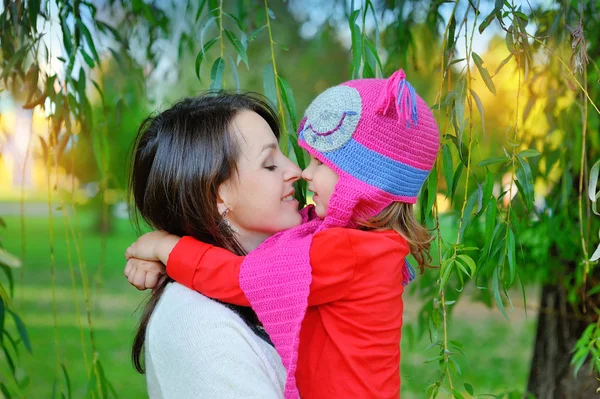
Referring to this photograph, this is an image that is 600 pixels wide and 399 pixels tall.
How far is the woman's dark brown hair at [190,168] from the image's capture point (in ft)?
5.10

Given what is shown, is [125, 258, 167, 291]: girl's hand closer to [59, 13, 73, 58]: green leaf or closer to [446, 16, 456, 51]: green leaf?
[59, 13, 73, 58]: green leaf

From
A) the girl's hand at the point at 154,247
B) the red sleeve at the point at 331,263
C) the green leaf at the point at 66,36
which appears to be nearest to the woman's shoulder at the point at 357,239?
the red sleeve at the point at 331,263

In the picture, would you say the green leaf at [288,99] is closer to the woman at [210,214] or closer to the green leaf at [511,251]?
the woman at [210,214]

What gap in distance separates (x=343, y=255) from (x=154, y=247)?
420 mm

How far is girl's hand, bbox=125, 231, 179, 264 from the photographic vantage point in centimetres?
156

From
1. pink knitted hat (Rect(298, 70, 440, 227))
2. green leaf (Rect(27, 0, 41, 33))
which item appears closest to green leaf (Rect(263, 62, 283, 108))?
pink knitted hat (Rect(298, 70, 440, 227))

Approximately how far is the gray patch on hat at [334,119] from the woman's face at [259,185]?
0.29 ft

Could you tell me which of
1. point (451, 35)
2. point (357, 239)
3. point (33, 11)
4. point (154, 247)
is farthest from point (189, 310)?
point (33, 11)

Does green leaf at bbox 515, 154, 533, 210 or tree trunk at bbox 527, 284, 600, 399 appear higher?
→ green leaf at bbox 515, 154, 533, 210

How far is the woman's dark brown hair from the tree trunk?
1.54 metres

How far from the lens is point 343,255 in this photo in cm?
145

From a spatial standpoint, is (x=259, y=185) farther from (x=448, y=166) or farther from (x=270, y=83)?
(x=448, y=166)

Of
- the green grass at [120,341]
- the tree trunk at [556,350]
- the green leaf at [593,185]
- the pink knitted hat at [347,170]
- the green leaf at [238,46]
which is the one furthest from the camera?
the green grass at [120,341]

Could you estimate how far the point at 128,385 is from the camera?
4816 millimetres
